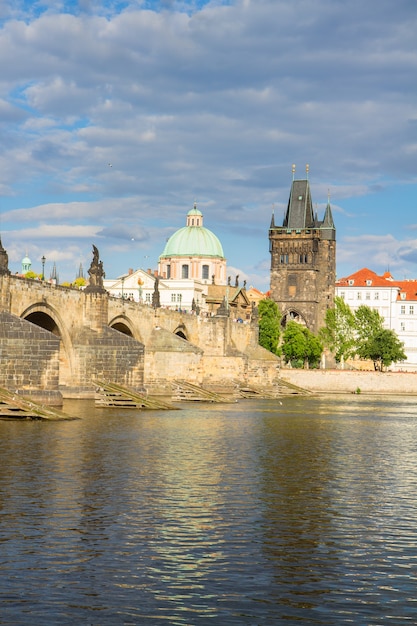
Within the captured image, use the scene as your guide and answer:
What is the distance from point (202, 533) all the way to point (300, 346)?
107678mm

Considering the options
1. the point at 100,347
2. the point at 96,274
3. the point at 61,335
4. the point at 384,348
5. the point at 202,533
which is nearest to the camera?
the point at 202,533

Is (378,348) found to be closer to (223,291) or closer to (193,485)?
(223,291)

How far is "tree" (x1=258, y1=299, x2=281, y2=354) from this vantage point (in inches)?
4943

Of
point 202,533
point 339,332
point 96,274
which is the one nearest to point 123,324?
point 96,274

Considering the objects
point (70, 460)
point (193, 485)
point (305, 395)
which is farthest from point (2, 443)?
point (305, 395)

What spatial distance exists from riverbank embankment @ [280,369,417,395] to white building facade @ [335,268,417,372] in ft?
132

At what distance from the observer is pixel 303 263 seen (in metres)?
145

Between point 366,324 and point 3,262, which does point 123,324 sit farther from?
point 366,324

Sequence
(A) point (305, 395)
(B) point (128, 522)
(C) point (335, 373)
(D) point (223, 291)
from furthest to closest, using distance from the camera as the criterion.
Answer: (D) point (223, 291)
(C) point (335, 373)
(A) point (305, 395)
(B) point (128, 522)

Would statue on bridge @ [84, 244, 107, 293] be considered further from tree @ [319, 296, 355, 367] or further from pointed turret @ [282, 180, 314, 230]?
pointed turret @ [282, 180, 314, 230]

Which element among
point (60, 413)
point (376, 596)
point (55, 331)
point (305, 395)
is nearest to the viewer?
point (376, 596)

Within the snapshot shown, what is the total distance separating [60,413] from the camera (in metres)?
43.5

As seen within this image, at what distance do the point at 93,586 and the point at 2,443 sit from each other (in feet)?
60.9

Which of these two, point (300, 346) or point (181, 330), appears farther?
point (300, 346)
